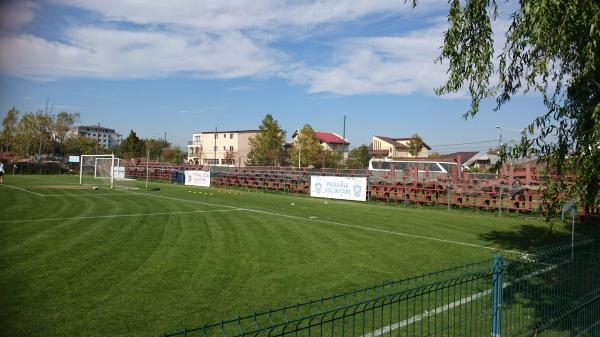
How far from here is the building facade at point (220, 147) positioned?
9525 cm

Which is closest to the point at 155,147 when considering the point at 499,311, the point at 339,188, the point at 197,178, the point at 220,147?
the point at 220,147

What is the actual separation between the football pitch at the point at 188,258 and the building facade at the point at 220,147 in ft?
236

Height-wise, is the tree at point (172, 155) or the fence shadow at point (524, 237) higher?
the tree at point (172, 155)

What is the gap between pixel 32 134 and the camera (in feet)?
222

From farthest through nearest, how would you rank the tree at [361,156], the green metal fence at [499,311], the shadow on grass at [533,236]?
the tree at [361,156]
the shadow on grass at [533,236]
the green metal fence at [499,311]

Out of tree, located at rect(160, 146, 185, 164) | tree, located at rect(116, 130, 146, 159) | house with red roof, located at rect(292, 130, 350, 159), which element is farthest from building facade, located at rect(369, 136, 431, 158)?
tree, located at rect(116, 130, 146, 159)

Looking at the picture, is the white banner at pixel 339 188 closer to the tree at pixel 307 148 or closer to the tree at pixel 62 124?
A: the tree at pixel 307 148

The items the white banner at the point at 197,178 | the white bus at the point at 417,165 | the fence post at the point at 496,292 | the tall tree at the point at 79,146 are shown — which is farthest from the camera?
the tall tree at the point at 79,146

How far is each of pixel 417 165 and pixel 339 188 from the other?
538 cm

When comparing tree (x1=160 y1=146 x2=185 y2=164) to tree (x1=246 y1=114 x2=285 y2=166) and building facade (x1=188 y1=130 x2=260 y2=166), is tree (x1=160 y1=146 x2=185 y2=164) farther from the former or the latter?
tree (x1=246 y1=114 x2=285 y2=166)

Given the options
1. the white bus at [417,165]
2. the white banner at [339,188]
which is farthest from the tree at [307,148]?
the white banner at [339,188]

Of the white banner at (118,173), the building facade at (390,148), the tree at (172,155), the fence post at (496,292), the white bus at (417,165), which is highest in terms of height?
the building facade at (390,148)

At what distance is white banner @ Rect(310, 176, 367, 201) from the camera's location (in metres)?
29.5

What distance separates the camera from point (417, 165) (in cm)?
3014
